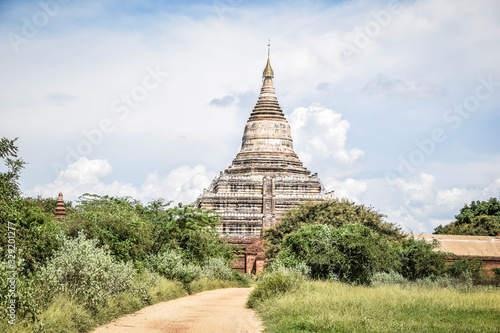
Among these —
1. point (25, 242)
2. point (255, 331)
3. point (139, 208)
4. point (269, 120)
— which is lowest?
point (255, 331)

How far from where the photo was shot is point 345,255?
2345 centimetres

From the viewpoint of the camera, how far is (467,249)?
36781 mm

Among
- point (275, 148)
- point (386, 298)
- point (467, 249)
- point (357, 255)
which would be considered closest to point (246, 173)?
point (275, 148)

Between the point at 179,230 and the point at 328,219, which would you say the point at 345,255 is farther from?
the point at 328,219

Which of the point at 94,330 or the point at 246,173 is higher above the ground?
the point at 246,173

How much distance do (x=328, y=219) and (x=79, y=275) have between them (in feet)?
74.7

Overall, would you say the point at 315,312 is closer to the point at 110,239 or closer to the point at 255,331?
the point at 255,331

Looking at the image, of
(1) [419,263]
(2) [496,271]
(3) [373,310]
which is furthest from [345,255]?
(2) [496,271]

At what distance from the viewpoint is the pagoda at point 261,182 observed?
4925cm

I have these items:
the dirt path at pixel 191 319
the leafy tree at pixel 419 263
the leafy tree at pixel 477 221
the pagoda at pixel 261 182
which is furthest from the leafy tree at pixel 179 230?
the leafy tree at pixel 477 221

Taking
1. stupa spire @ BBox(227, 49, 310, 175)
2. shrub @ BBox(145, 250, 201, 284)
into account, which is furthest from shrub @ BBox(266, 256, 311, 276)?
stupa spire @ BBox(227, 49, 310, 175)

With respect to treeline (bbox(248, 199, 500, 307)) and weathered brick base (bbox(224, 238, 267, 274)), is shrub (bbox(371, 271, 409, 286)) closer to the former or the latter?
treeline (bbox(248, 199, 500, 307))

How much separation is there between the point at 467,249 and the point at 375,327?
2634 centimetres

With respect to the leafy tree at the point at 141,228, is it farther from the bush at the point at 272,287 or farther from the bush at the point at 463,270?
the bush at the point at 463,270
